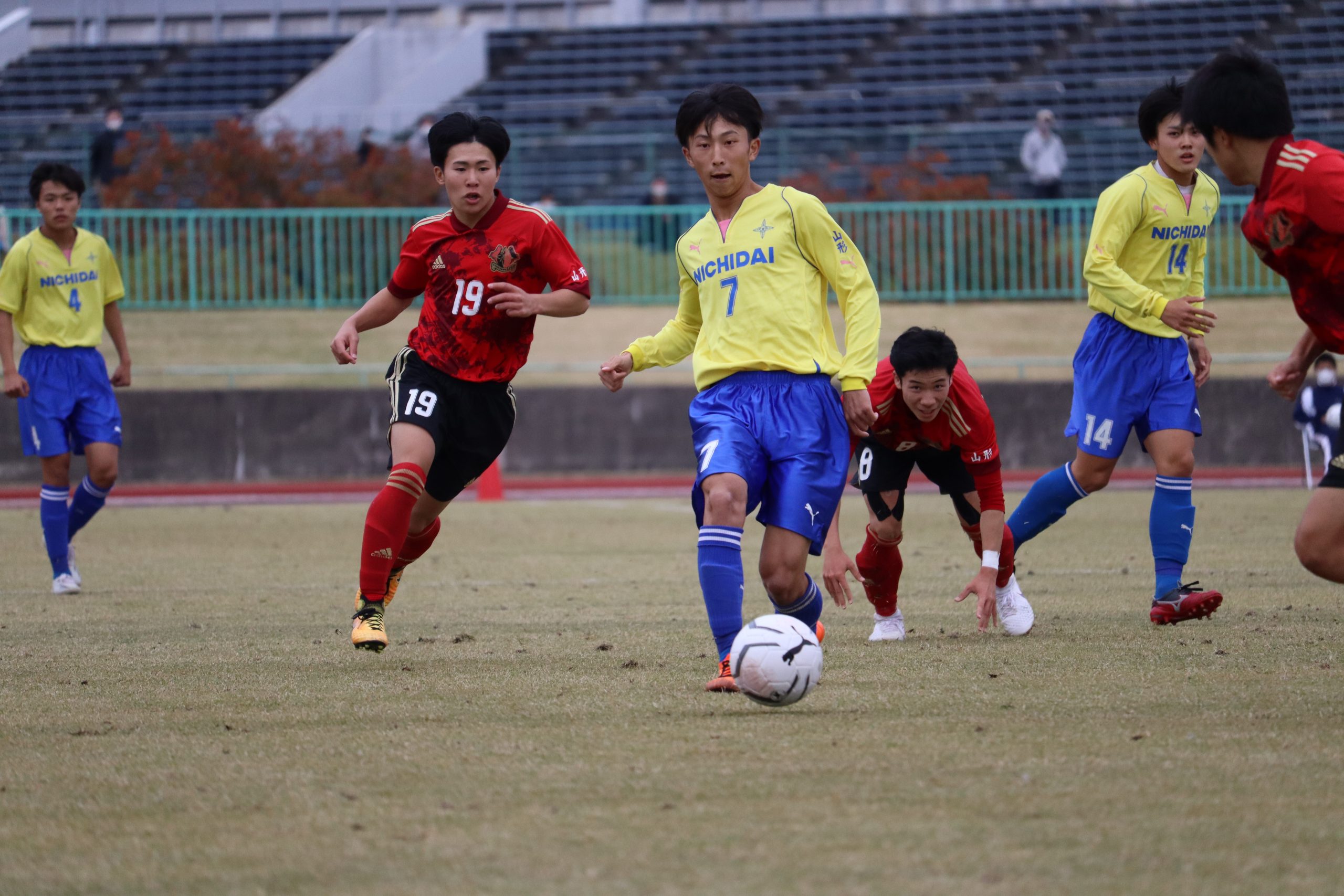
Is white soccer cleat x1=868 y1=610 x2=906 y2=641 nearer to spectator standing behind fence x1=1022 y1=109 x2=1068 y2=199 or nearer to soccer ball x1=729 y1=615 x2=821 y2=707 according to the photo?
soccer ball x1=729 y1=615 x2=821 y2=707

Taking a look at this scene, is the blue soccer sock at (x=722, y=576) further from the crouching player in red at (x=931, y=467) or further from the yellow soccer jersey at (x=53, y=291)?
the yellow soccer jersey at (x=53, y=291)

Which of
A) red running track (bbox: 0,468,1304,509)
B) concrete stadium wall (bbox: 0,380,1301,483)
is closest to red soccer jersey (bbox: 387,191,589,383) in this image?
red running track (bbox: 0,468,1304,509)

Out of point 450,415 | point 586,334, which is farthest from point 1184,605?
point 586,334

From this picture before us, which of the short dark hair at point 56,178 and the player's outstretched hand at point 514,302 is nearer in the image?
the player's outstretched hand at point 514,302

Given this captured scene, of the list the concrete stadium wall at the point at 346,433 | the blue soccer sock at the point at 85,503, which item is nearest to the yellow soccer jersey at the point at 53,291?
the blue soccer sock at the point at 85,503

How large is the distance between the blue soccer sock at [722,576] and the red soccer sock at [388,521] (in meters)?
1.45

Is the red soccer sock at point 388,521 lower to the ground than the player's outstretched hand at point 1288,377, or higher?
lower

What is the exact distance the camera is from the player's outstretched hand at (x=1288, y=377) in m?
5.02

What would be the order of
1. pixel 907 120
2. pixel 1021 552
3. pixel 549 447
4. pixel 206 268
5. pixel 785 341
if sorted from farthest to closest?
1. pixel 907 120
2. pixel 206 268
3. pixel 549 447
4. pixel 1021 552
5. pixel 785 341

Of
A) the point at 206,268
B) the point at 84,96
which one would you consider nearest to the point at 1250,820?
the point at 206,268

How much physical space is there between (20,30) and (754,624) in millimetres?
40342

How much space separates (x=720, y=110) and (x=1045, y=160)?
19.9 meters

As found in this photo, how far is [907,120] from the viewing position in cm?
3045

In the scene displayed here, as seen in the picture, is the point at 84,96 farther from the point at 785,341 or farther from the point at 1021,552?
the point at 785,341
